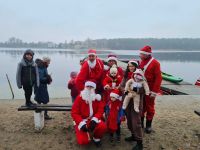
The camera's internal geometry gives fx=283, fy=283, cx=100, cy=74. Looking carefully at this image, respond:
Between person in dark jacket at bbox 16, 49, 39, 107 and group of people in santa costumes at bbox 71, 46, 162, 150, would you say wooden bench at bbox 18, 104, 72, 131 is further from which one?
group of people in santa costumes at bbox 71, 46, 162, 150

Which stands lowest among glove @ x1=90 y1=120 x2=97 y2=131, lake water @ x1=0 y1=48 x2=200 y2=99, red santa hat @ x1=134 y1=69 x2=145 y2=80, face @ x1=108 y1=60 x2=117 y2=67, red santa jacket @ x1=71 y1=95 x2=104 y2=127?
lake water @ x1=0 y1=48 x2=200 y2=99

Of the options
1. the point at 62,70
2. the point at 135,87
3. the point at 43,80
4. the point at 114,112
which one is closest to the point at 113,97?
the point at 114,112

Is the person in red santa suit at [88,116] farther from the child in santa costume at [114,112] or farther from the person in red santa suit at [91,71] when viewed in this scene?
the person in red santa suit at [91,71]

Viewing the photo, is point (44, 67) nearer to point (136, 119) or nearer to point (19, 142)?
point (19, 142)

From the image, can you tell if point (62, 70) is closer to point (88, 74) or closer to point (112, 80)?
point (88, 74)

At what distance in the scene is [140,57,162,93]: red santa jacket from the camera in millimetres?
5477

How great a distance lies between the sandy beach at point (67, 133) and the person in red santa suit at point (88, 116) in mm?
223

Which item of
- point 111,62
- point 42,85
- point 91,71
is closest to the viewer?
point 91,71

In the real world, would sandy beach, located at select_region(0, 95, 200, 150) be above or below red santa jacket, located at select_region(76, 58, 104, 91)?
below

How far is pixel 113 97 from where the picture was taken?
5.33 meters

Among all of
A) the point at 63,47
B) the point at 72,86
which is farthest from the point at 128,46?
the point at 72,86

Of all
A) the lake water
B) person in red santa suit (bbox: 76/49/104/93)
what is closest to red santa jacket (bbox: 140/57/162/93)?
person in red santa suit (bbox: 76/49/104/93)

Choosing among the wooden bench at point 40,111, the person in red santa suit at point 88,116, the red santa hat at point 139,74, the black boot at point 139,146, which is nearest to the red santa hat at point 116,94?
the person in red santa suit at point 88,116

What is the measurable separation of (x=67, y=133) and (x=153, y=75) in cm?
213
